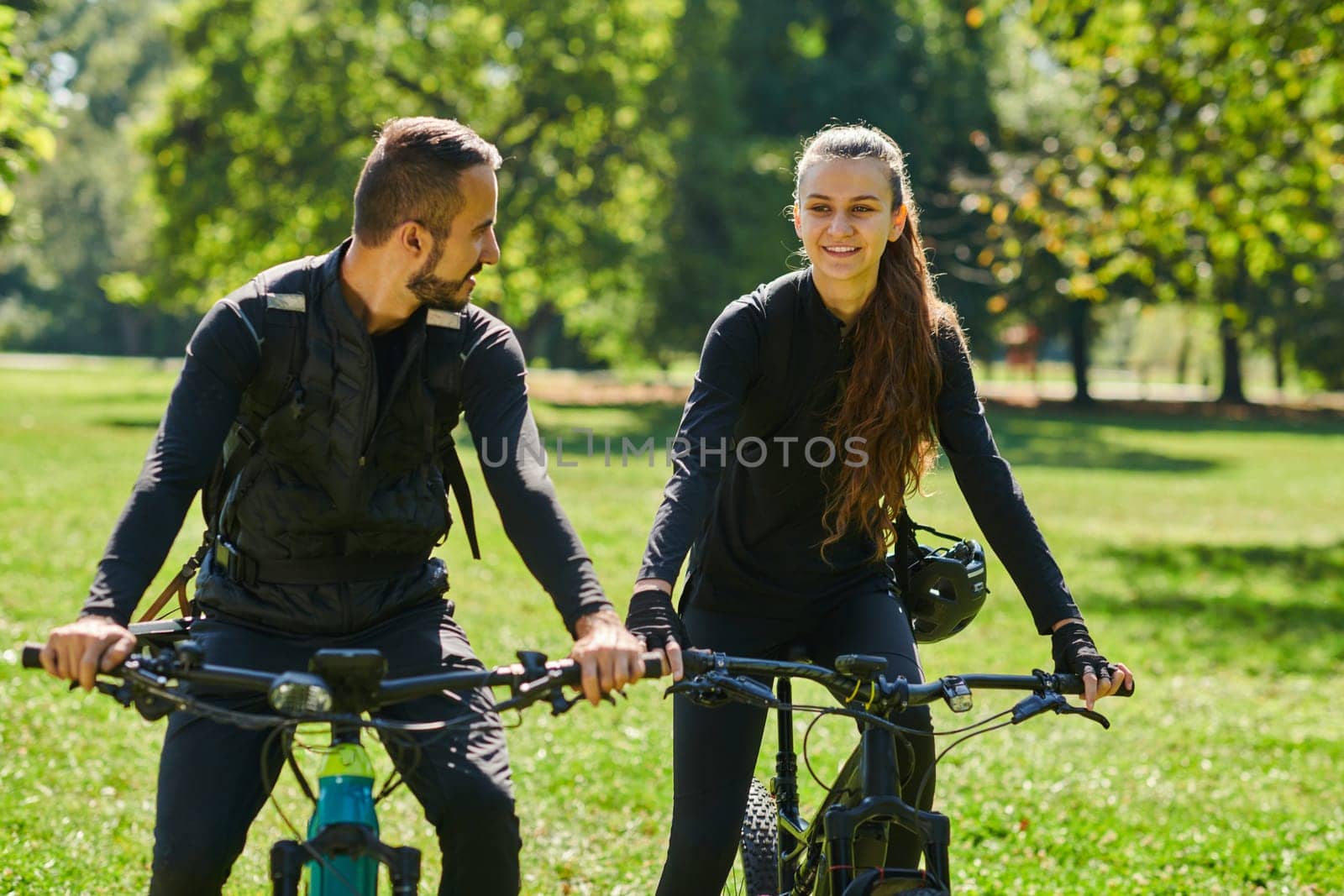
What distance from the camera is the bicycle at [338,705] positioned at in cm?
261

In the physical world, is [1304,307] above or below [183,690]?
above

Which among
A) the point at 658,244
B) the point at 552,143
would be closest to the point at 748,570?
the point at 552,143

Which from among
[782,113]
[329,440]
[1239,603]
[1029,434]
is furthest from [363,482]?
[782,113]

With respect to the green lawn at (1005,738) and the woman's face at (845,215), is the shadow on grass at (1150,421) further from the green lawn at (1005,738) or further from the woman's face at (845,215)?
the woman's face at (845,215)

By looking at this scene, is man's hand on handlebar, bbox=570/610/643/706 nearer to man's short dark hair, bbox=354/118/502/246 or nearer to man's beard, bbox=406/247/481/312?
man's beard, bbox=406/247/481/312

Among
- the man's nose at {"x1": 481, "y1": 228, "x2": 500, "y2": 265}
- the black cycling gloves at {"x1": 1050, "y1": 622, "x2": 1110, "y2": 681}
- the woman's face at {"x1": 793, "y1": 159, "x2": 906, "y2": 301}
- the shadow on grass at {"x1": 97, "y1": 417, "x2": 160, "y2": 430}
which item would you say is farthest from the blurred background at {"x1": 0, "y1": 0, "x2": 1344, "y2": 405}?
the man's nose at {"x1": 481, "y1": 228, "x2": 500, "y2": 265}

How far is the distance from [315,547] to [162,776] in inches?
22.4

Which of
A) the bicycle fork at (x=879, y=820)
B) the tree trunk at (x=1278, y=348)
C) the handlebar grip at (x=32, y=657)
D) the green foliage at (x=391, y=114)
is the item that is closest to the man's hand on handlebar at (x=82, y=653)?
the handlebar grip at (x=32, y=657)

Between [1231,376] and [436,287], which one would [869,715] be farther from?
[1231,376]

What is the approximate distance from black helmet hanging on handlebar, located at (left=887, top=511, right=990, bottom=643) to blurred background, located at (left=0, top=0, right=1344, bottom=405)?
5490 millimetres

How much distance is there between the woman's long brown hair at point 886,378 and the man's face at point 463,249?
94 centimetres

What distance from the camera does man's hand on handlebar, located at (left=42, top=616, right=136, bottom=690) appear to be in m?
2.62

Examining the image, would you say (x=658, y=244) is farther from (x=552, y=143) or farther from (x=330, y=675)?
(x=330, y=675)

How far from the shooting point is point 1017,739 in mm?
8023
